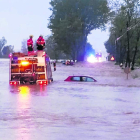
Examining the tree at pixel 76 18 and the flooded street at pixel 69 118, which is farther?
the tree at pixel 76 18

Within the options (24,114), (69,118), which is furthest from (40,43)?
(69,118)

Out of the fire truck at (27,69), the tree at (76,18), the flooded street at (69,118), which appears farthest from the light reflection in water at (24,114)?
the tree at (76,18)

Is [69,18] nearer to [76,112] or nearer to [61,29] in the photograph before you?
[61,29]

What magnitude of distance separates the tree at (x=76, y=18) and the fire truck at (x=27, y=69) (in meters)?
58.1

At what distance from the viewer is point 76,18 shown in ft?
288

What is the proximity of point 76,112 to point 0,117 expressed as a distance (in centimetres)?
258

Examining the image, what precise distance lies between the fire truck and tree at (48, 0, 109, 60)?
5805 cm

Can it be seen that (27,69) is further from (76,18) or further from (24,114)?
(76,18)

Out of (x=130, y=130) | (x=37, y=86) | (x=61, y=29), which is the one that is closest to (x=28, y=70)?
(x=37, y=86)

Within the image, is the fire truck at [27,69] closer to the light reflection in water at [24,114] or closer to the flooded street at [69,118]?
the light reflection in water at [24,114]

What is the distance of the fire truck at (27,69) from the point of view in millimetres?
29078

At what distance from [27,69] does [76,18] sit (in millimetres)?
59536

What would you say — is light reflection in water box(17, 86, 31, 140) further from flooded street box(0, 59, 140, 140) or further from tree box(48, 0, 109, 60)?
tree box(48, 0, 109, 60)

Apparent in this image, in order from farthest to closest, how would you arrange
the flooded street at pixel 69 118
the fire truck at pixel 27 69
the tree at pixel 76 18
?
the tree at pixel 76 18
the fire truck at pixel 27 69
the flooded street at pixel 69 118
